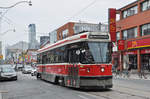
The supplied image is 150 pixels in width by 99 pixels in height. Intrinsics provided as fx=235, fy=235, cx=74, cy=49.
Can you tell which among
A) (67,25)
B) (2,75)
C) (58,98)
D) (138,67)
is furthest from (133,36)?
(67,25)

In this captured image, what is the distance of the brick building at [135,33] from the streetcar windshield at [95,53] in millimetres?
21565

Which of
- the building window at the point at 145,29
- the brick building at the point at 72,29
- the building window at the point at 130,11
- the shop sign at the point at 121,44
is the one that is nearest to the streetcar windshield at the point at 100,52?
the building window at the point at 145,29

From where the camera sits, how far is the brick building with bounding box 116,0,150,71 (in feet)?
112

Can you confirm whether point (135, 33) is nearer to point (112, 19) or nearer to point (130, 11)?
point (130, 11)

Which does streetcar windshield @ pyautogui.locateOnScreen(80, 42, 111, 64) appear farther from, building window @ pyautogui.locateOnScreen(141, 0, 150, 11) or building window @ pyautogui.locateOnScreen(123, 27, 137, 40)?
building window @ pyautogui.locateOnScreen(123, 27, 137, 40)

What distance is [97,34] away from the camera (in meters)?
13.3

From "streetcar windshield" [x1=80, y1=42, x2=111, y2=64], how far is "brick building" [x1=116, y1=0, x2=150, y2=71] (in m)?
21.6

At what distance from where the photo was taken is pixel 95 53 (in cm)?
1278

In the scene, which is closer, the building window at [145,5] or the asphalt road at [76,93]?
the asphalt road at [76,93]

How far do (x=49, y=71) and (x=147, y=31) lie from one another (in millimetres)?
20185

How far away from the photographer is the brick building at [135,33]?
112ft

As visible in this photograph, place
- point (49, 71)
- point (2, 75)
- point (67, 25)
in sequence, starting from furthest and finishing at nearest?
point (67, 25) < point (2, 75) < point (49, 71)

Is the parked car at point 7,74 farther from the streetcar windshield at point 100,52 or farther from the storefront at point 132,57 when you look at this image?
the storefront at point 132,57

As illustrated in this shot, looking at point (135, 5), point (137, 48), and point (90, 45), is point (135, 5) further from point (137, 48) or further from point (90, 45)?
point (90, 45)
